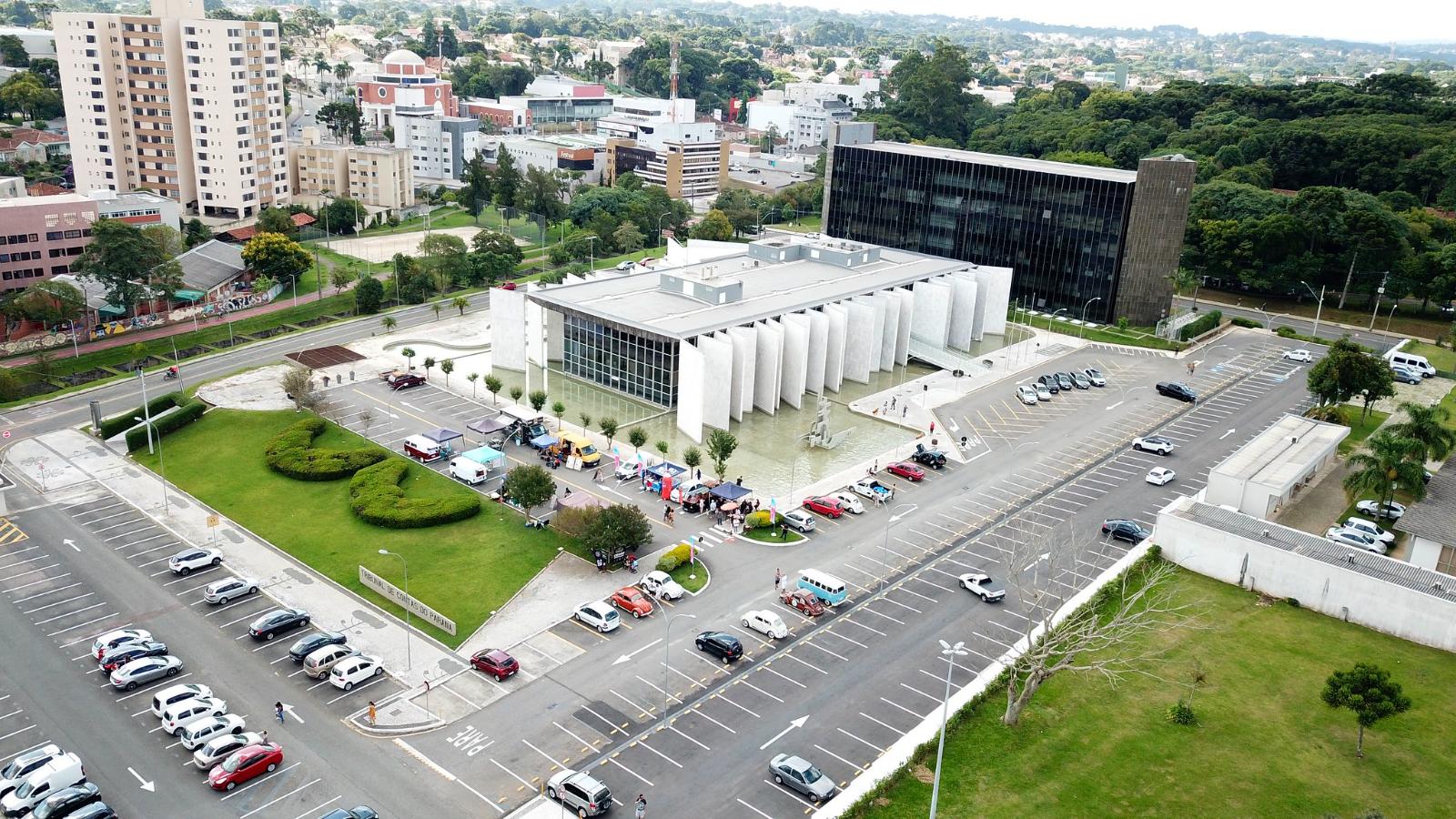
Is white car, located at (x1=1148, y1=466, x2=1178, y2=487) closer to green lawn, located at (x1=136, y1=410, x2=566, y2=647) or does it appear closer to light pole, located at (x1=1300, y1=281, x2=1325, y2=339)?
green lawn, located at (x1=136, y1=410, x2=566, y2=647)

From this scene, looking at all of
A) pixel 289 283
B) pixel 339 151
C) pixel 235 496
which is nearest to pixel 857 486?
pixel 235 496

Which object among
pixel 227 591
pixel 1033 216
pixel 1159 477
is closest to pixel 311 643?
pixel 227 591

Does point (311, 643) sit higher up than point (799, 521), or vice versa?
point (799, 521)

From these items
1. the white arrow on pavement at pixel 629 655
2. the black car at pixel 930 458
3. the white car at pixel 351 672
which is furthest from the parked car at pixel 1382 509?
the white car at pixel 351 672

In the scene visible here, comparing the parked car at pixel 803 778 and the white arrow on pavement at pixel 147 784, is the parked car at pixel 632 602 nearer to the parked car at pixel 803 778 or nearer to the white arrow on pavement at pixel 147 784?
the parked car at pixel 803 778

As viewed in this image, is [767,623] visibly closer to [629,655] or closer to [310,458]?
[629,655]

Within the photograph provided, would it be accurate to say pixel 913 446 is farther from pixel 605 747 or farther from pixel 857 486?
pixel 605 747
